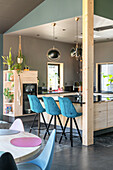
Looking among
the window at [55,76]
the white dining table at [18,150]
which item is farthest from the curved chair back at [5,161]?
the window at [55,76]

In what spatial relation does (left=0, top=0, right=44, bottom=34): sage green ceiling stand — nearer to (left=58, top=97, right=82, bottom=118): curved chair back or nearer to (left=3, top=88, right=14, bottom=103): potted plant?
(left=3, top=88, right=14, bottom=103): potted plant

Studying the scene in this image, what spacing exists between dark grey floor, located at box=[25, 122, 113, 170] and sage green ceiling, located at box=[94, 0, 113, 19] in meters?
2.91

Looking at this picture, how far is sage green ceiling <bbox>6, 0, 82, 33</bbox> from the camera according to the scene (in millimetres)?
5778

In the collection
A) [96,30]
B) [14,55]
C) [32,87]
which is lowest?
[32,87]

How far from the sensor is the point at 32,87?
808 centimetres

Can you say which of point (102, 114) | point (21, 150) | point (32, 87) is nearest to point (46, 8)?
point (32, 87)

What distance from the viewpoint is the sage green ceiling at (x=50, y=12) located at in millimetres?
5778

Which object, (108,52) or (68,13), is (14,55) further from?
(108,52)

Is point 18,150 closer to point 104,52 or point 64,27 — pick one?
point 64,27

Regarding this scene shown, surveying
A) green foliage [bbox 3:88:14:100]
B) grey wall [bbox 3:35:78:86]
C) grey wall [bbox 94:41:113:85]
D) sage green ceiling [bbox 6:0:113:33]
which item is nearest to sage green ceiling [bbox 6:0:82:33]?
sage green ceiling [bbox 6:0:113:33]

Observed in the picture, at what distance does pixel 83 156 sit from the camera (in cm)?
428

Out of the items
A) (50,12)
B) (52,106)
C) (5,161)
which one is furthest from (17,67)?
(5,161)

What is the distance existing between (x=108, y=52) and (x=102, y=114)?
4485 mm

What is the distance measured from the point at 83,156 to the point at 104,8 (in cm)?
349
